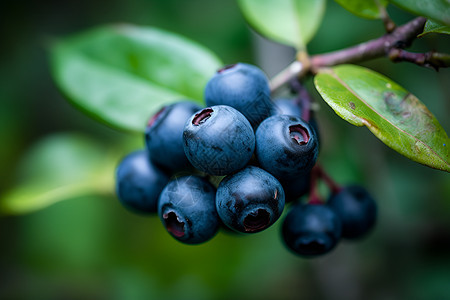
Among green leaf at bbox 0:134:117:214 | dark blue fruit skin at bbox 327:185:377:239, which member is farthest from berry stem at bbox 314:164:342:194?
green leaf at bbox 0:134:117:214

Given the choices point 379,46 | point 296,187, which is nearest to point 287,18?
point 379,46

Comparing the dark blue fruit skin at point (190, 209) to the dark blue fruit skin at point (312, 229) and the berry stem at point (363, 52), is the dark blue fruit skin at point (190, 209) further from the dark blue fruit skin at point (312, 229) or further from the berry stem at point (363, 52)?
the berry stem at point (363, 52)

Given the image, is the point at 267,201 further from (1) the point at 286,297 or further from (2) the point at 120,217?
(1) the point at 286,297

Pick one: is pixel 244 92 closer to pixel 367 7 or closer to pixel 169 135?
pixel 169 135

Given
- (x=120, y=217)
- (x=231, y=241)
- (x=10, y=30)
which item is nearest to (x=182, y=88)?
(x=231, y=241)

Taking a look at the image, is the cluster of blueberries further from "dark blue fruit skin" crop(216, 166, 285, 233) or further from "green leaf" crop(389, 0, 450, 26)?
"green leaf" crop(389, 0, 450, 26)

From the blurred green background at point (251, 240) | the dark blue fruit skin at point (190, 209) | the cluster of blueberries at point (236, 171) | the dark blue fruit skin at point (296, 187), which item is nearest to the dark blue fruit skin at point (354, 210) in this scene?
the cluster of blueberries at point (236, 171)
